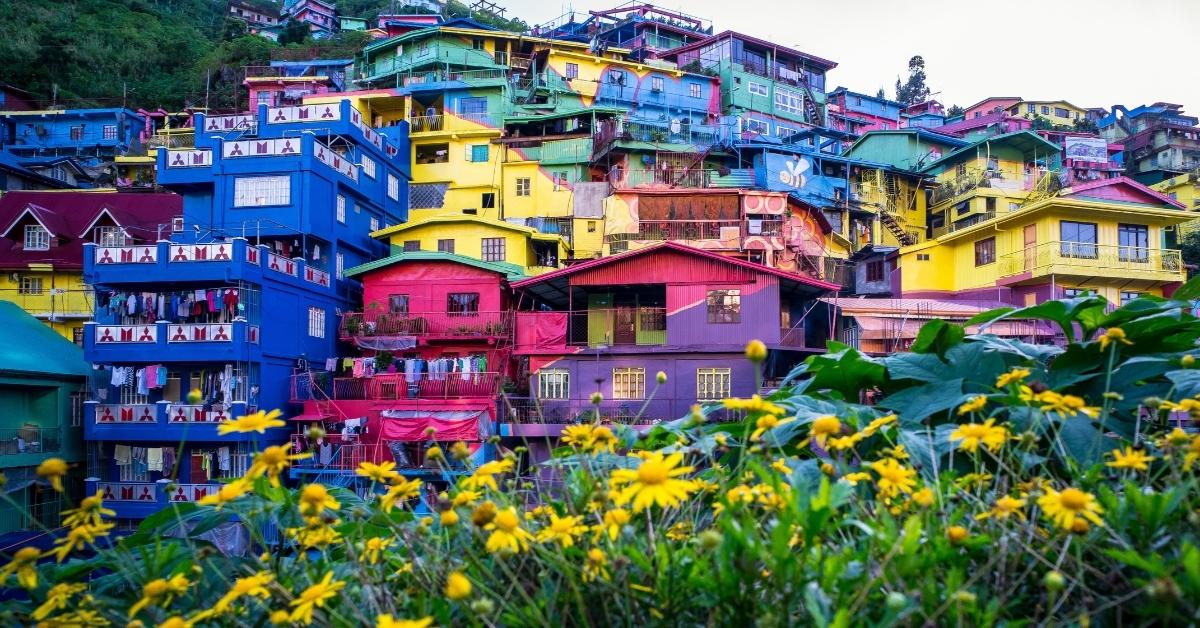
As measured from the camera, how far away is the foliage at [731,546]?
77.8 inches

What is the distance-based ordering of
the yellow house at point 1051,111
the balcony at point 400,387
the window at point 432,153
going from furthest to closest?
the yellow house at point 1051,111 < the window at point 432,153 < the balcony at point 400,387

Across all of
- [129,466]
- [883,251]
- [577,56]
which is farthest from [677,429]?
[577,56]

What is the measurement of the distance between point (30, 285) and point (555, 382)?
86.2ft

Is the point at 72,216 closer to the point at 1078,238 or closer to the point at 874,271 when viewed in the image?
the point at 874,271

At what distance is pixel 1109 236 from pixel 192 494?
1388 inches

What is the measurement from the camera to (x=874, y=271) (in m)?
39.8

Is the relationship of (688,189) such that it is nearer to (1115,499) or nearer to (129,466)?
(129,466)

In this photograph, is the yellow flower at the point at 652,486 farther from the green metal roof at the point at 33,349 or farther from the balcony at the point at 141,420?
the green metal roof at the point at 33,349

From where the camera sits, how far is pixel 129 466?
27922 mm

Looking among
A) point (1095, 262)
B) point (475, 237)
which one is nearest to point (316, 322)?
point (475, 237)

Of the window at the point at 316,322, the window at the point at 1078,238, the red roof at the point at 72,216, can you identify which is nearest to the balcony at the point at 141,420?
the window at the point at 316,322

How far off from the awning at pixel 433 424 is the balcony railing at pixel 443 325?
4.04 m

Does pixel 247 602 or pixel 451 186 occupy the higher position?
pixel 451 186

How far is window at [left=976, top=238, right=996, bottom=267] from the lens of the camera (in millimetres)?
34688
